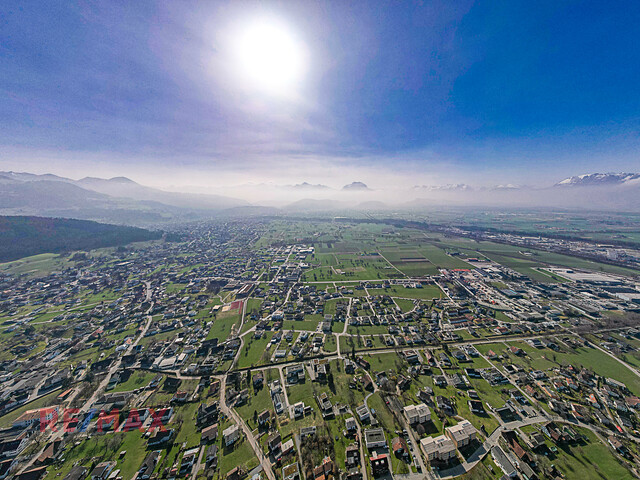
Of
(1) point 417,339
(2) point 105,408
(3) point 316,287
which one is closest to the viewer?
(2) point 105,408

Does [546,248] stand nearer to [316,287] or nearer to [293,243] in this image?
[316,287]

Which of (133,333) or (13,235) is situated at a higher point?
(13,235)

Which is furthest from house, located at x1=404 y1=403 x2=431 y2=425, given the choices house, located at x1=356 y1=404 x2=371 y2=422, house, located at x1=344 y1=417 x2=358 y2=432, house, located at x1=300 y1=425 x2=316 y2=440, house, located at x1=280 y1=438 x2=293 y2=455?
house, located at x1=280 y1=438 x2=293 y2=455

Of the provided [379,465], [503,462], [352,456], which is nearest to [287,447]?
[352,456]

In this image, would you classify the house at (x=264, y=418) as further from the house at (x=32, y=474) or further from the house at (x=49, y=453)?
the house at (x=49, y=453)

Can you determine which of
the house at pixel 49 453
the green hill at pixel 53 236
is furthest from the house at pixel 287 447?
the green hill at pixel 53 236

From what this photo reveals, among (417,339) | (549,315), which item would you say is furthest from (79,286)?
(549,315)
